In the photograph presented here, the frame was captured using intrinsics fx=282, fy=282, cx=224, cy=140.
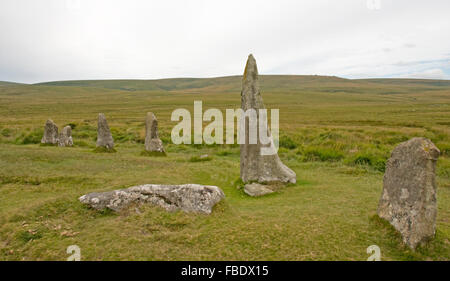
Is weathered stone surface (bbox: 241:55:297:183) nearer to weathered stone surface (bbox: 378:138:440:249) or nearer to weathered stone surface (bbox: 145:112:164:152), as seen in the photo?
weathered stone surface (bbox: 378:138:440:249)

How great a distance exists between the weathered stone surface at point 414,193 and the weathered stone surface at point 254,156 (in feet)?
19.0

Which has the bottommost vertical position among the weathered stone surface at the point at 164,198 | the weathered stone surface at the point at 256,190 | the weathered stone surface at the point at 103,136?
the weathered stone surface at the point at 256,190

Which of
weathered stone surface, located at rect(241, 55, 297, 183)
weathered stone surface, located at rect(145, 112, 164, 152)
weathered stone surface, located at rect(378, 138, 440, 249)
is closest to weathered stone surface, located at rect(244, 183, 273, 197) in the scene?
weathered stone surface, located at rect(241, 55, 297, 183)

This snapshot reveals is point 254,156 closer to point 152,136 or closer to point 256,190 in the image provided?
point 256,190

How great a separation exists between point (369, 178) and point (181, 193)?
33.1 ft

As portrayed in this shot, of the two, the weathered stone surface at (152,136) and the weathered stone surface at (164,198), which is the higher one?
the weathered stone surface at (152,136)

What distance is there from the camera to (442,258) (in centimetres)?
616

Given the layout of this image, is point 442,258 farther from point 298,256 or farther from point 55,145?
point 55,145

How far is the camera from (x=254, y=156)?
42.5ft

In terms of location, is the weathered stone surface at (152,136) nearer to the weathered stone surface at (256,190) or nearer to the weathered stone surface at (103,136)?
the weathered stone surface at (103,136)

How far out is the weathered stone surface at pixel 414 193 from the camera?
21.6ft

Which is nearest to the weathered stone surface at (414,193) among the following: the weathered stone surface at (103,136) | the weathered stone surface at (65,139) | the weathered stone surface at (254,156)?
the weathered stone surface at (254,156)

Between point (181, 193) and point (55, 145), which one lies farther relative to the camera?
point (55, 145)
